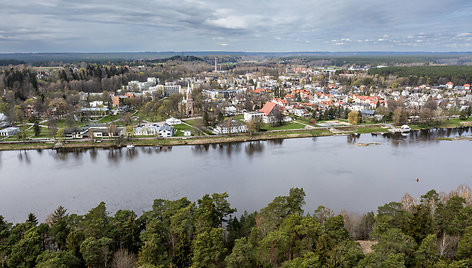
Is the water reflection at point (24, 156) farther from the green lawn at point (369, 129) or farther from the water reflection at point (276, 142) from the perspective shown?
the green lawn at point (369, 129)

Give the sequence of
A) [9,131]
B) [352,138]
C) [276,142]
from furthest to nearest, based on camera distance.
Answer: [352,138]
[9,131]
[276,142]

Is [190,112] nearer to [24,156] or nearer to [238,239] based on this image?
[24,156]

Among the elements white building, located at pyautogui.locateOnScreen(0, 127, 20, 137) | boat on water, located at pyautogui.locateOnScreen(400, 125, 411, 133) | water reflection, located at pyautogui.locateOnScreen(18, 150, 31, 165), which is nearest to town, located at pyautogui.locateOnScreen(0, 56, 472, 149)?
white building, located at pyautogui.locateOnScreen(0, 127, 20, 137)

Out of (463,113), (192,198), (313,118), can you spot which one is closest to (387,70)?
(463,113)

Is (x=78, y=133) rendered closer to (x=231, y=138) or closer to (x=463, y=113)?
(x=231, y=138)

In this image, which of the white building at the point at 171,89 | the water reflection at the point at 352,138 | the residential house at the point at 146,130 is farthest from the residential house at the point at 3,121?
the water reflection at the point at 352,138

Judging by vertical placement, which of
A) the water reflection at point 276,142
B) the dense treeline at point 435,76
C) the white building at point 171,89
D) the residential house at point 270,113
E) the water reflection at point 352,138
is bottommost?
the water reflection at point 276,142

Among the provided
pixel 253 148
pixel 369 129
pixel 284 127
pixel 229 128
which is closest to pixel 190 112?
pixel 229 128

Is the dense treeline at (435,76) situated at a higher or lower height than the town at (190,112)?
higher

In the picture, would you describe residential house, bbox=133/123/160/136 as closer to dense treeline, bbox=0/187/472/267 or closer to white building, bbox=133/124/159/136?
white building, bbox=133/124/159/136
